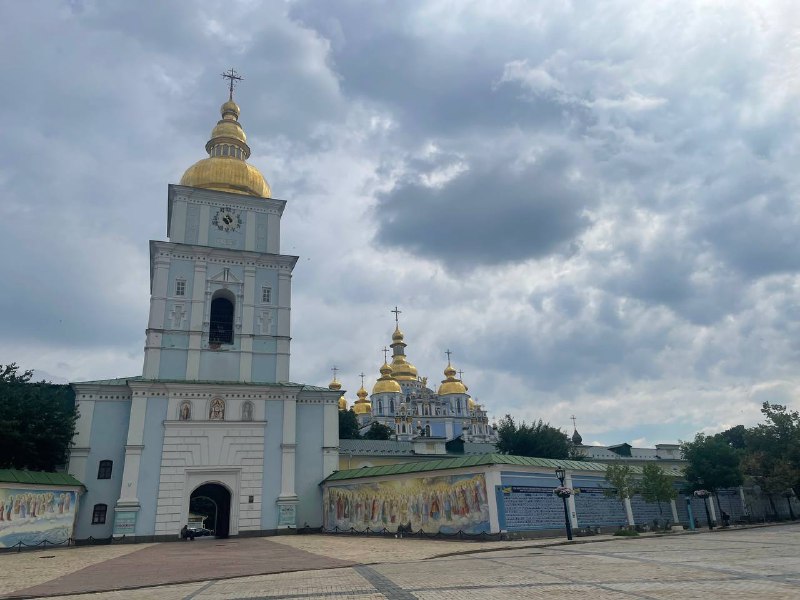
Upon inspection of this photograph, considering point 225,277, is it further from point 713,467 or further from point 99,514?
point 713,467

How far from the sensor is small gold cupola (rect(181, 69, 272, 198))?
38.0 meters

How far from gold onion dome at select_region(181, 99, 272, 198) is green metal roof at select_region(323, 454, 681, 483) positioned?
1912 centimetres

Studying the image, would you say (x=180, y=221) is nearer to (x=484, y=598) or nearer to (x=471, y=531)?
(x=471, y=531)

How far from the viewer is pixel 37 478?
2616 centimetres

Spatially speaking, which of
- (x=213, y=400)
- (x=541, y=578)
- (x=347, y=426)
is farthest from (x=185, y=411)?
(x=347, y=426)

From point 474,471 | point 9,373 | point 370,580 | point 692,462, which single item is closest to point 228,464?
point 9,373

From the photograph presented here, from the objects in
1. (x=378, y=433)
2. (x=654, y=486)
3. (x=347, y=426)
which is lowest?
(x=654, y=486)

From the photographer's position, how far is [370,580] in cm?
1204

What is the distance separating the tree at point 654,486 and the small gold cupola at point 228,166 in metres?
28.3

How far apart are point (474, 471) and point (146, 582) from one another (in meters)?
14.7

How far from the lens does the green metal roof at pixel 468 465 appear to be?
24973mm

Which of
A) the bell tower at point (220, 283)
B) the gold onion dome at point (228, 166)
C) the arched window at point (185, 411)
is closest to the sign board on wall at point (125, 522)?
the arched window at point (185, 411)

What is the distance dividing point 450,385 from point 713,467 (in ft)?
187

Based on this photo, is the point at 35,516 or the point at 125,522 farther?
the point at 125,522
